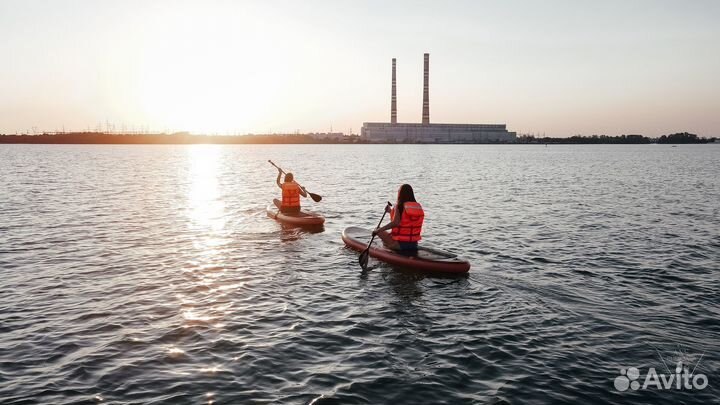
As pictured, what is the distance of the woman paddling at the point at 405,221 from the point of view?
15.0 meters

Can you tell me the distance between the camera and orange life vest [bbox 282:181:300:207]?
22953mm

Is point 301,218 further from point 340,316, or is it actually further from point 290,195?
point 340,316

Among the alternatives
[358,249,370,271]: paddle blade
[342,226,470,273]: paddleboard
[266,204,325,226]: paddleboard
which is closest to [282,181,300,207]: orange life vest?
[266,204,325,226]: paddleboard

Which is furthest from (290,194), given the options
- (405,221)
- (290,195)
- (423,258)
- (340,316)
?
(340,316)

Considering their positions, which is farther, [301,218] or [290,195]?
[290,195]

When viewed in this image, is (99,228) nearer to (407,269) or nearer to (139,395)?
(407,269)

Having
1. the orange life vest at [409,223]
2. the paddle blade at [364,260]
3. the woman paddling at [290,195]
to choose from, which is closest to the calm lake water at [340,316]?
the paddle blade at [364,260]

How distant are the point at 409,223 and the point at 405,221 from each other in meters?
0.16

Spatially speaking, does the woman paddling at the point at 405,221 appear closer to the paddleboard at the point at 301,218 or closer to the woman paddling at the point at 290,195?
the paddleboard at the point at 301,218

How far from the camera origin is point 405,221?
15.3 m

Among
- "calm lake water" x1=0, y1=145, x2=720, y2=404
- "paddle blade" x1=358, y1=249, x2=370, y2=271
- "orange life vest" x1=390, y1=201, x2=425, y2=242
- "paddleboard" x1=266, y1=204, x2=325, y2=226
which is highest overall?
"orange life vest" x1=390, y1=201, x2=425, y2=242

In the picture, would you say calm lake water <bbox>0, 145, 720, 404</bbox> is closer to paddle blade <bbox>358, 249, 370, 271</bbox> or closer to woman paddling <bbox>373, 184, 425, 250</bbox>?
paddle blade <bbox>358, 249, 370, 271</bbox>

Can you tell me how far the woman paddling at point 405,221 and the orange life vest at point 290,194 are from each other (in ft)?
26.0

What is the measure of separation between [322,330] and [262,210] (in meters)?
19.8
